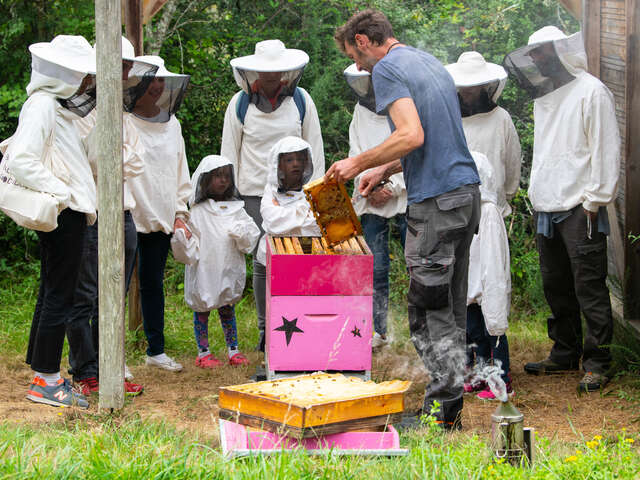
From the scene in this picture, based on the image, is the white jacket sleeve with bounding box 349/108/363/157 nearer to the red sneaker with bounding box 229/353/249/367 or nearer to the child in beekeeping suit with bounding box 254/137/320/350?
the child in beekeeping suit with bounding box 254/137/320/350

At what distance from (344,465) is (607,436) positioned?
1.50m

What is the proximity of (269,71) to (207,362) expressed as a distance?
1.86m

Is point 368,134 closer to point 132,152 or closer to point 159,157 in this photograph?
point 159,157

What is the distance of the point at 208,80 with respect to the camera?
299 inches

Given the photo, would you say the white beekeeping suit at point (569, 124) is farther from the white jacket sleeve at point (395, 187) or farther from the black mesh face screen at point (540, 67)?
the white jacket sleeve at point (395, 187)

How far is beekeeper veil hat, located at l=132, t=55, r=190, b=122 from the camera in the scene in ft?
15.0

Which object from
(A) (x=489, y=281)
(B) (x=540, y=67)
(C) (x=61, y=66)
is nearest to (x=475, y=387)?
(A) (x=489, y=281)

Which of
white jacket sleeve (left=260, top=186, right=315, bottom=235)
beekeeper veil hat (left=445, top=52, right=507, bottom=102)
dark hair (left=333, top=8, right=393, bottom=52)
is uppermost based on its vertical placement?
dark hair (left=333, top=8, right=393, bottom=52)

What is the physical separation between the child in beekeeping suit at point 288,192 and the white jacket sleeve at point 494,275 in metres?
1.01

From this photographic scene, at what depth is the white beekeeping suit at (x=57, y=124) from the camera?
12.3ft

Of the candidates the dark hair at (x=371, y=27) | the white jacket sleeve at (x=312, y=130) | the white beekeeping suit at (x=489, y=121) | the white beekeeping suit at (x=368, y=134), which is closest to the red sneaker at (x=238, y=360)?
the white beekeeping suit at (x=368, y=134)

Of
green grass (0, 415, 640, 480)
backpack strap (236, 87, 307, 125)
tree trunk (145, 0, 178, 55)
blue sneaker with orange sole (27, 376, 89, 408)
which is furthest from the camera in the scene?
tree trunk (145, 0, 178, 55)

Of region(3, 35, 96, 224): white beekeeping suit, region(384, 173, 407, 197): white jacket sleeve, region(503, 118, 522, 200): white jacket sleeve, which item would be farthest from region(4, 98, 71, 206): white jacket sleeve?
region(503, 118, 522, 200): white jacket sleeve

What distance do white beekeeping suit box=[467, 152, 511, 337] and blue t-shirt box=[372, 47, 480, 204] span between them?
711 mm
